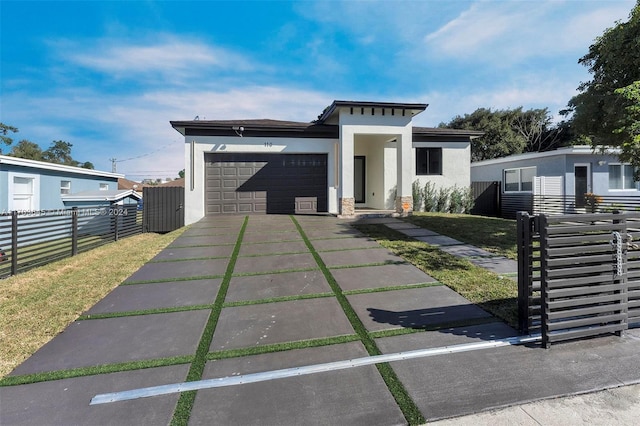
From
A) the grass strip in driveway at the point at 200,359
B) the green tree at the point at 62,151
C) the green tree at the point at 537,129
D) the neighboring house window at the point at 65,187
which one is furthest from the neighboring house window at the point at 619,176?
the green tree at the point at 62,151

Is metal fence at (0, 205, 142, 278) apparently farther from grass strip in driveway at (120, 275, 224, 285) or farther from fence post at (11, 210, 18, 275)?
grass strip in driveway at (120, 275, 224, 285)

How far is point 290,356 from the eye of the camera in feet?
9.47

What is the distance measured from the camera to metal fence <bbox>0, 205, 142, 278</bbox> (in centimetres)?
610

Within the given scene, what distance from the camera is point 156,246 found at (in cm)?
771

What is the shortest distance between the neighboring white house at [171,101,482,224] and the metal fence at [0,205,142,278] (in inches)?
95.5

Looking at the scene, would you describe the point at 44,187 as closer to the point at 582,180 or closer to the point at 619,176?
the point at 582,180

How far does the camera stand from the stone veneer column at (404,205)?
11602 mm

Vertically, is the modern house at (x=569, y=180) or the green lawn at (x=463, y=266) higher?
the modern house at (x=569, y=180)

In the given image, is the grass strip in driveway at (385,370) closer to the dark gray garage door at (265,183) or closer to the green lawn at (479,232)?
the green lawn at (479,232)

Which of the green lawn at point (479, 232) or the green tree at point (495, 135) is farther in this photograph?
the green tree at point (495, 135)

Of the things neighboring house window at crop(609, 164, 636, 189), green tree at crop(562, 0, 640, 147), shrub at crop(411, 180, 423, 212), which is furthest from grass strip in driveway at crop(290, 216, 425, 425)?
neighboring house window at crop(609, 164, 636, 189)

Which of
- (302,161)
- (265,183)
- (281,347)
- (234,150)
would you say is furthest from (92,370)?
(302,161)

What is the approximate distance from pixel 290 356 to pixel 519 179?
55.8 feet

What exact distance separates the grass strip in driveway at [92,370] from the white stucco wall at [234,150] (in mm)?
9525
